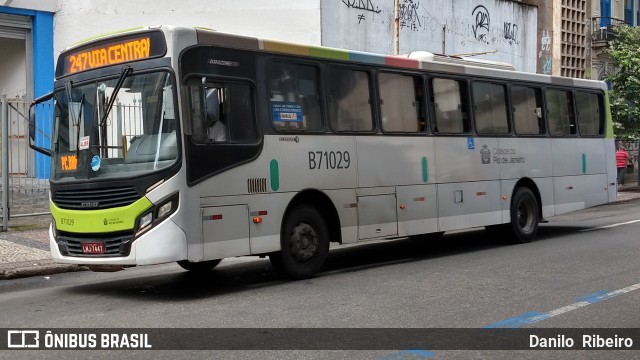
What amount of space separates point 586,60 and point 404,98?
2513 centimetres

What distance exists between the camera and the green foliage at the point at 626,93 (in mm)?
26688

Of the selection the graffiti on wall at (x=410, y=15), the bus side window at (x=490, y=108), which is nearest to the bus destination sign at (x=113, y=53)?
the bus side window at (x=490, y=108)

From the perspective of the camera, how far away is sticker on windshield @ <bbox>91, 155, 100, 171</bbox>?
879 cm

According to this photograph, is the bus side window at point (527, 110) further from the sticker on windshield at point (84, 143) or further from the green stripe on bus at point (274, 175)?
the sticker on windshield at point (84, 143)

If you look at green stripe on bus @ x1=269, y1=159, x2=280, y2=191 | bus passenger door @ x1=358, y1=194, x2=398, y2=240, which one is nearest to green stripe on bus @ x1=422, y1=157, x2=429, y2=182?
bus passenger door @ x1=358, y1=194, x2=398, y2=240

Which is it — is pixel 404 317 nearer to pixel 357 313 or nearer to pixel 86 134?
pixel 357 313

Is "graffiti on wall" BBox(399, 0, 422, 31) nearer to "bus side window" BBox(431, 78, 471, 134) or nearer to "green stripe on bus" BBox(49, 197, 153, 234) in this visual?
"bus side window" BBox(431, 78, 471, 134)

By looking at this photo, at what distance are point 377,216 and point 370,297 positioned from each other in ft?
8.88

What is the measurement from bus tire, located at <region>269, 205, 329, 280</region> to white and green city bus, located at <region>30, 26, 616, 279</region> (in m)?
0.02

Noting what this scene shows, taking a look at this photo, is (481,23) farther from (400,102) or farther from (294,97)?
(294,97)

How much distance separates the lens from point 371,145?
1097 centimetres

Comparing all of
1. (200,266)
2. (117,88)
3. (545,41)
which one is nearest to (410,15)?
(545,41)

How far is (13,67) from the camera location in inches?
829

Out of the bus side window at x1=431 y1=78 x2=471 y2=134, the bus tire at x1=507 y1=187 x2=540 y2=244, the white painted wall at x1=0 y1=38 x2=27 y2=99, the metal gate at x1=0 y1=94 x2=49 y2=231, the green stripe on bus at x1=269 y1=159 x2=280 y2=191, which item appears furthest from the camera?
the white painted wall at x1=0 y1=38 x2=27 y2=99
